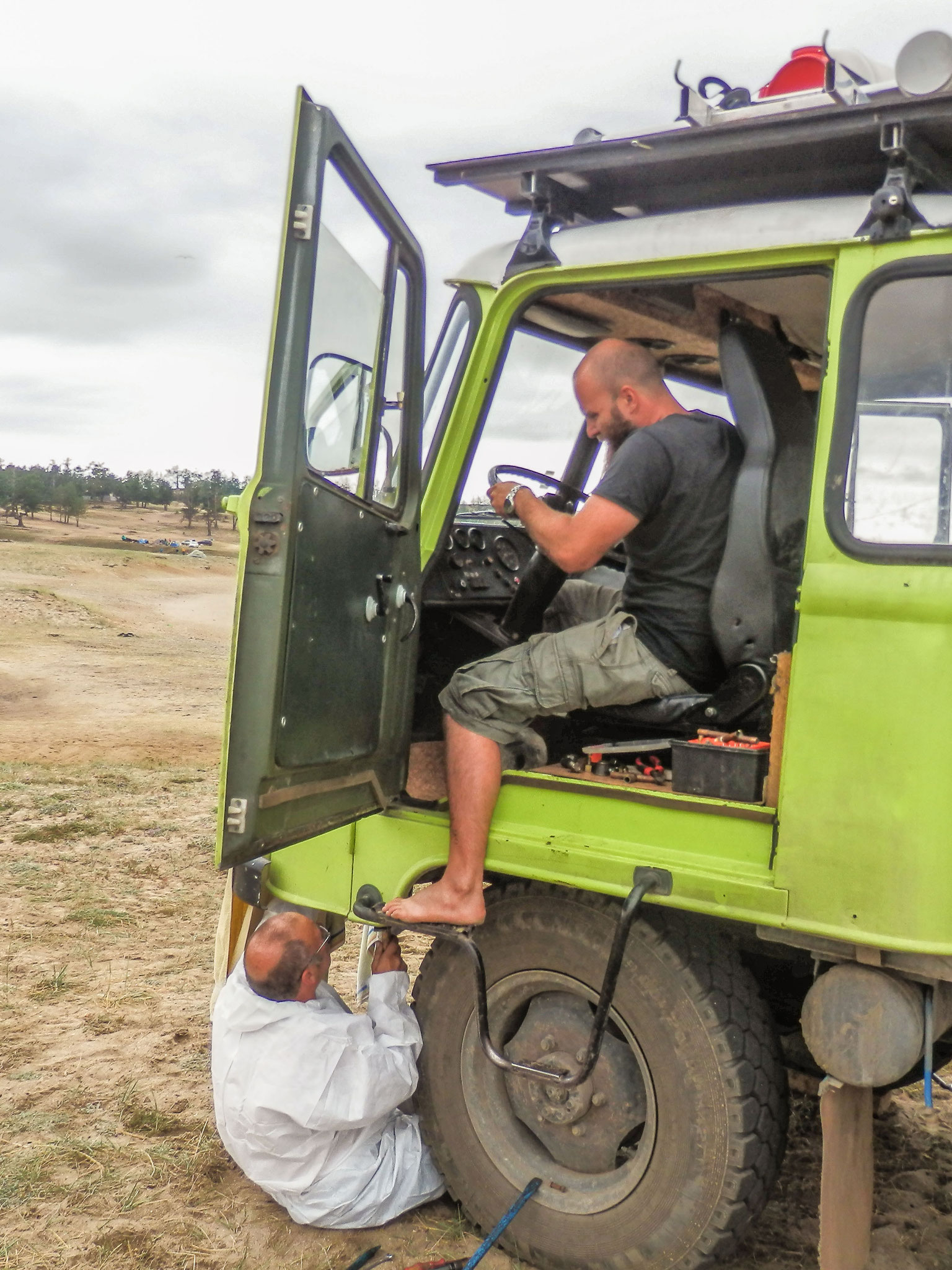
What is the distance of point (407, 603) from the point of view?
3090mm

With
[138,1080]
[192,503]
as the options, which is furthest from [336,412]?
[192,503]

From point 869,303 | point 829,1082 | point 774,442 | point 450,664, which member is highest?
point 869,303

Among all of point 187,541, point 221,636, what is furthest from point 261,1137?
point 187,541

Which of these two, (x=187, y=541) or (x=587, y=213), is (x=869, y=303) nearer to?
(x=587, y=213)

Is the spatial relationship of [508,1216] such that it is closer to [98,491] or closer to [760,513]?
[760,513]

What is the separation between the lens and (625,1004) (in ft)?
9.70

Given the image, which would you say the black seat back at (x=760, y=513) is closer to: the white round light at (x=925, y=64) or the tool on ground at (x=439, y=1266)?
the white round light at (x=925, y=64)

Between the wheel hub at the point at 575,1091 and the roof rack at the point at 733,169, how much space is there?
2021mm

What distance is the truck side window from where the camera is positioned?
97.2 inches

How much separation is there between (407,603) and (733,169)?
4.46ft

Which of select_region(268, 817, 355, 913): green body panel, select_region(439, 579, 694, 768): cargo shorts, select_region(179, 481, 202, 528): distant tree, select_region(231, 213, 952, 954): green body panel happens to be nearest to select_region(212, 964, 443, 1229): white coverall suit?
select_region(268, 817, 355, 913): green body panel

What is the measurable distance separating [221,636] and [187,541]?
93.3 feet

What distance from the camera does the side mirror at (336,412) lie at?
271 cm

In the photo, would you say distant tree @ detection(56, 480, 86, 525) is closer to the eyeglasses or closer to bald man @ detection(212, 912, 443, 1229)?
the eyeglasses
